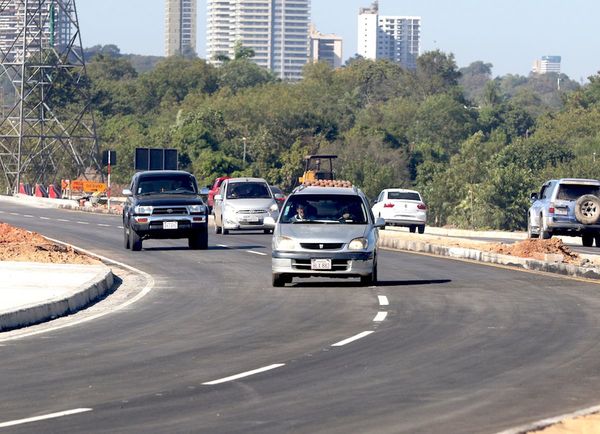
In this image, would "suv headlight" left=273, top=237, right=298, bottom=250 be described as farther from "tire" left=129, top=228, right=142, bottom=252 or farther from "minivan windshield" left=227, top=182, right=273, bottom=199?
"minivan windshield" left=227, top=182, right=273, bottom=199

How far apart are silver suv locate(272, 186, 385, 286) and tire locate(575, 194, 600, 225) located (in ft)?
53.8

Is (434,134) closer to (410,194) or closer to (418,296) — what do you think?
(410,194)

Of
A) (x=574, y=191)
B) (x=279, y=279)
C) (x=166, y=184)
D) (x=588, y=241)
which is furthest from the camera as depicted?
(x=588, y=241)

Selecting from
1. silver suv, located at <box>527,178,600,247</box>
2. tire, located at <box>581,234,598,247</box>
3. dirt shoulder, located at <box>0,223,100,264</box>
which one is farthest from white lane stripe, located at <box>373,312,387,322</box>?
tire, located at <box>581,234,598,247</box>

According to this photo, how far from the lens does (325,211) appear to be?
2673 centimetres

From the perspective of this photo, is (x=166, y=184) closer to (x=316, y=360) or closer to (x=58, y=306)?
(x=58, y=306)

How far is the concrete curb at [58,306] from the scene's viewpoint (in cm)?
1916

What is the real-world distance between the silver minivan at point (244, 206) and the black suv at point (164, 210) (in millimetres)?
6380

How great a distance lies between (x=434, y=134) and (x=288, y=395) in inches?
6419

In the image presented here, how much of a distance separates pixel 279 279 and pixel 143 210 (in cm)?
1055

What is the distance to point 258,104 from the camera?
164375mm

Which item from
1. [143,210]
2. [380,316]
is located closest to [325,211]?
[380,316]

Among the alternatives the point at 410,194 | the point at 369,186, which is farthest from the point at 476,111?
the point at 410,194

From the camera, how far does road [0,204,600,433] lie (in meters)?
11.5
